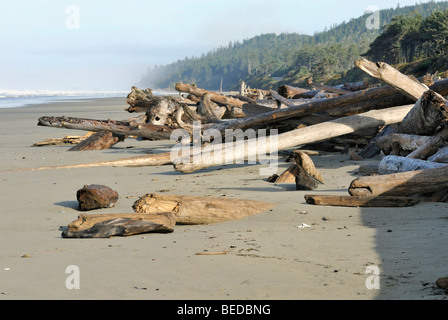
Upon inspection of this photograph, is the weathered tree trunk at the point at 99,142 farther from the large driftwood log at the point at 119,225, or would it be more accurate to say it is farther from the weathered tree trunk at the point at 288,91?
the large driftwood log at the point at 119,225

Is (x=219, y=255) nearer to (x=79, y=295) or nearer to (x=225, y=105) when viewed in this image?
(x=79, y=295)

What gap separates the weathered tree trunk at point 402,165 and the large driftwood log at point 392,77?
131cm

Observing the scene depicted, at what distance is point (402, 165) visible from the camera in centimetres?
692

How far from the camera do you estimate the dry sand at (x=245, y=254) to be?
10.6 ft

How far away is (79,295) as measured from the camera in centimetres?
311

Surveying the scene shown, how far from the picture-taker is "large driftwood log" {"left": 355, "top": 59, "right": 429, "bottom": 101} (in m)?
7.64

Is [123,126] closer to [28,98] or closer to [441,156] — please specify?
[441,156]

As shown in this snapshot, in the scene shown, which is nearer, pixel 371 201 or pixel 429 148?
pixel 371 201

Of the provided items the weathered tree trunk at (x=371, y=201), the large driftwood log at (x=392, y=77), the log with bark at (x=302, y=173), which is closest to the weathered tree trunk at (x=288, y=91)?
the large driftwood log at (x=392, y=77)

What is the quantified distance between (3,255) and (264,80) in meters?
174

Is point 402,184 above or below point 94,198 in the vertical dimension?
above

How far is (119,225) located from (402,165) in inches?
151

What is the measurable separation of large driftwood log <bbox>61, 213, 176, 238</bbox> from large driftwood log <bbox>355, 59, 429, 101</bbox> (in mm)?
3789

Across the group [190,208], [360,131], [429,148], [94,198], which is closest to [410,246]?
[190,208]
